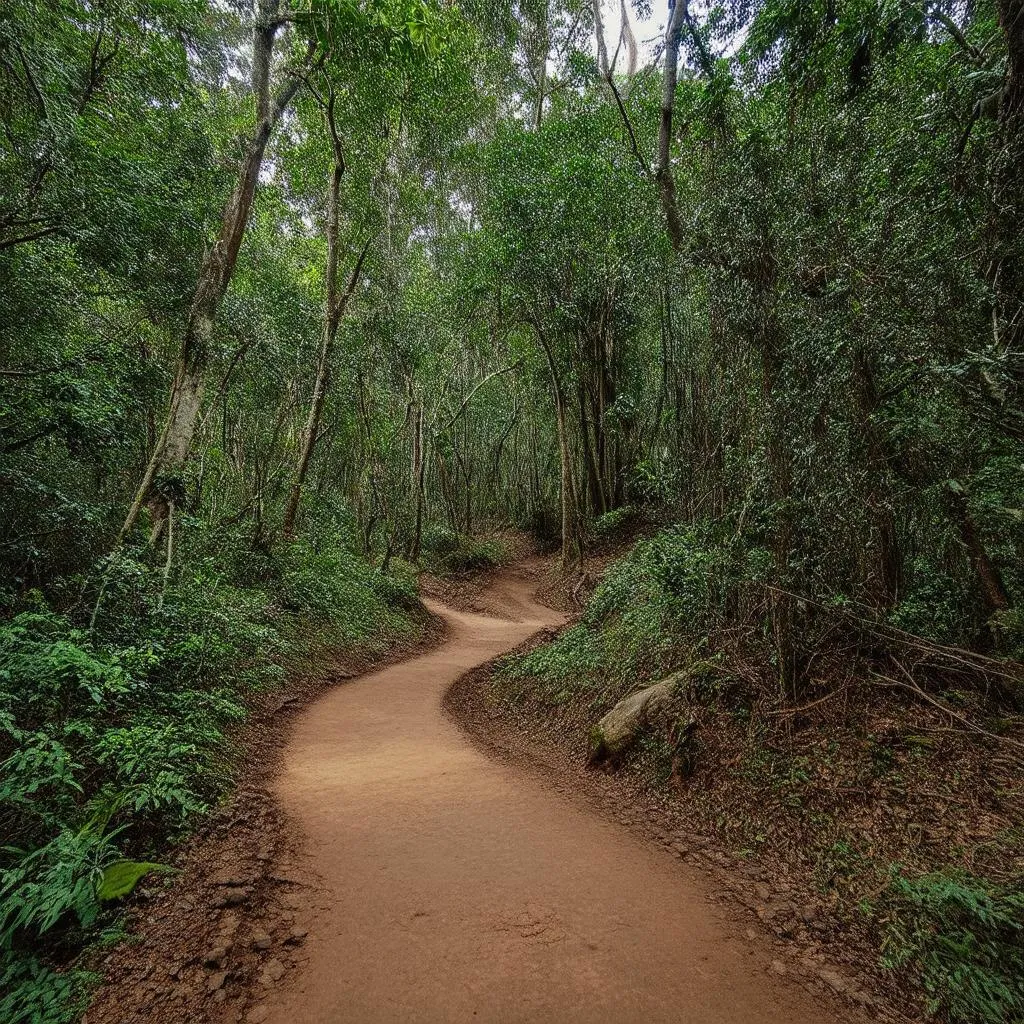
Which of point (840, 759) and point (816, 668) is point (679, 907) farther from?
point (816, 668)

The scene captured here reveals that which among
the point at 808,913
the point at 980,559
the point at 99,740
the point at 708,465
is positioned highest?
the point at 708,465

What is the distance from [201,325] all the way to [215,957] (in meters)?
7.26

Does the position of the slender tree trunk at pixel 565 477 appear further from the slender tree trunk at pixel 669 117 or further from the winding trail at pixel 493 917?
the winding trail at pixel 493 917

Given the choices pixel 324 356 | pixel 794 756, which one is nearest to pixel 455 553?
pixel 324 356

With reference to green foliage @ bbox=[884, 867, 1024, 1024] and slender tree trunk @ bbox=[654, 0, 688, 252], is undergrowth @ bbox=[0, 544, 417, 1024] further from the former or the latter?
slender tree trunk @ bbox=[654, 0, 688, 252]

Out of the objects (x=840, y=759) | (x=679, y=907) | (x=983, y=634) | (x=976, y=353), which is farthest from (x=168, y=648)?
(x=983, y=634)

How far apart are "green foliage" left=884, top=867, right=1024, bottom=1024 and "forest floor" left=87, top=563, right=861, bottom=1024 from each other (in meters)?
0.45

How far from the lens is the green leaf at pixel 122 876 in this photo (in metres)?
2.98

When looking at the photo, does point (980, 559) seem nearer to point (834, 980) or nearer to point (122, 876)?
point (834, 980)

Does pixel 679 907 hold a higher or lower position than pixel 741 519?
lower

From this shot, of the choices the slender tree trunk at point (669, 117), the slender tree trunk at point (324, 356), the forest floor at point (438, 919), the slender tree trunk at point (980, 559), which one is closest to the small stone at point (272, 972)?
the forest floor at point (438, 919)

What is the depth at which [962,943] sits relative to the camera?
2799mm

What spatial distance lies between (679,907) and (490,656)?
7.77 meters

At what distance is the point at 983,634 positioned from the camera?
458 centimetres
